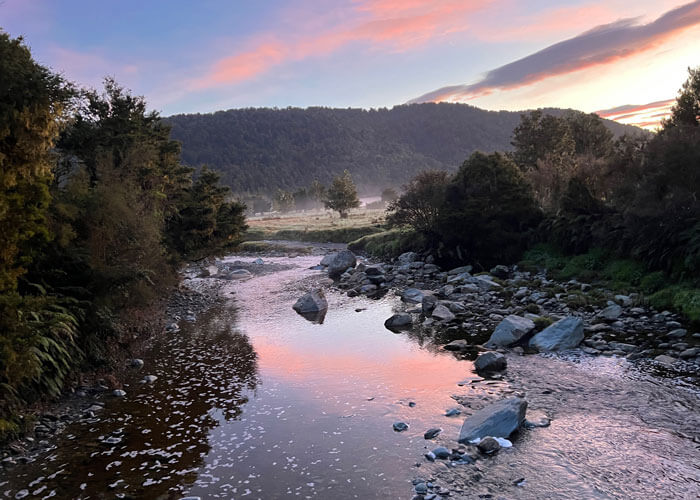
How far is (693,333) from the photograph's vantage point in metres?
18.4

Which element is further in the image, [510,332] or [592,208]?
[592,208]

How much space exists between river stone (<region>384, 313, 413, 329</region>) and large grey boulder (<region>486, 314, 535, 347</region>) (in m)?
5.12

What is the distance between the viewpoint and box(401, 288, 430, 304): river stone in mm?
30111

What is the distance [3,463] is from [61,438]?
62.9 inches

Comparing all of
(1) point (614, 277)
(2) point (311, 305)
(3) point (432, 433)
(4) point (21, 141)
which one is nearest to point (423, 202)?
(2) point (311, 305)

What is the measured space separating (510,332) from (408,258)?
26.5 m

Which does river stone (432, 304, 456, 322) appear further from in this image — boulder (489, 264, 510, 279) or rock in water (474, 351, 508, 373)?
boulder (489, 264, 510, 279)

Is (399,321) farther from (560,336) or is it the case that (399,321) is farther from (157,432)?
(157,432)

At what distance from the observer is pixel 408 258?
46188 mm

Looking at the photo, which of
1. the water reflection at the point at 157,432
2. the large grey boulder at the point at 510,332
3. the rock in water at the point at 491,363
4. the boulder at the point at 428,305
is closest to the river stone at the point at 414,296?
the boulder at the point at 428,305

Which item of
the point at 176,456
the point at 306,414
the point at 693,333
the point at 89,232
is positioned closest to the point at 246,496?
the point at 176,456

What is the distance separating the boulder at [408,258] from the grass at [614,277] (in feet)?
37.5

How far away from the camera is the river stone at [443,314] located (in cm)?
2462

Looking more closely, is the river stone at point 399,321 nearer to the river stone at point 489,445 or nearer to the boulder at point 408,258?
the river stone at point 489,445
